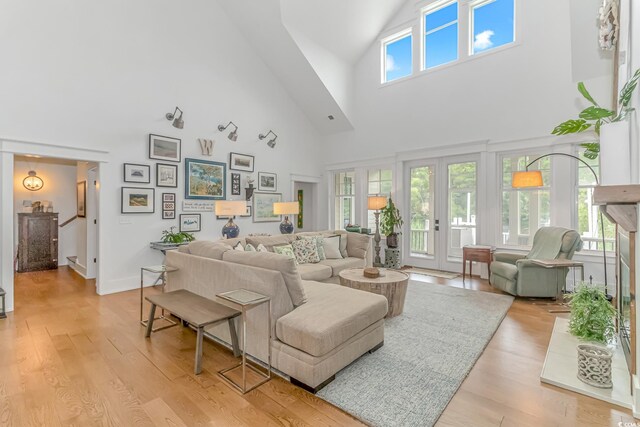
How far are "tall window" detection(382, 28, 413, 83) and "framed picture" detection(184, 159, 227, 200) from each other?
4251mm

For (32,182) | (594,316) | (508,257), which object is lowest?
(594,316)

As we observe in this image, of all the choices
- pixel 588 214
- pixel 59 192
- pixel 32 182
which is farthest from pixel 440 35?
pixel 32 182

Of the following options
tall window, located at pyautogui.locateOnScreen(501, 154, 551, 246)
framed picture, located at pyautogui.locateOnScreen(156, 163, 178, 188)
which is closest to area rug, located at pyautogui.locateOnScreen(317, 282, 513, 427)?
tall window, located at pyautogui.locateOnScreen(501, 154, 551, 246)

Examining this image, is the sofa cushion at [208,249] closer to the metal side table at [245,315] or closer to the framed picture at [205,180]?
the metal side table at [245,315]

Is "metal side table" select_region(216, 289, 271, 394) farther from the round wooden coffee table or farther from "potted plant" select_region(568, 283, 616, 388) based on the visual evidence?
"potted plant" select_region(568, 283, 616, 388)

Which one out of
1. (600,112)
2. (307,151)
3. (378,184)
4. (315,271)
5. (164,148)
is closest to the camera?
(600,112)

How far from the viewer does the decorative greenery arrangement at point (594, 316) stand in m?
2.69

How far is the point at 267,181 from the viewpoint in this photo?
7062mm

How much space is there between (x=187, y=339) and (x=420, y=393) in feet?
7.14

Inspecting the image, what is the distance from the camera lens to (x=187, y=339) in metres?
3.03

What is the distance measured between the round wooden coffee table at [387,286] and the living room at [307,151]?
0.85ft

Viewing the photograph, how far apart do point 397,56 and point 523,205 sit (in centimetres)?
415

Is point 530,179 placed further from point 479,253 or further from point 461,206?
point 461,206

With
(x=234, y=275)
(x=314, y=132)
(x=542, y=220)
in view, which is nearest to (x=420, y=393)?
(x=234, y=275)
